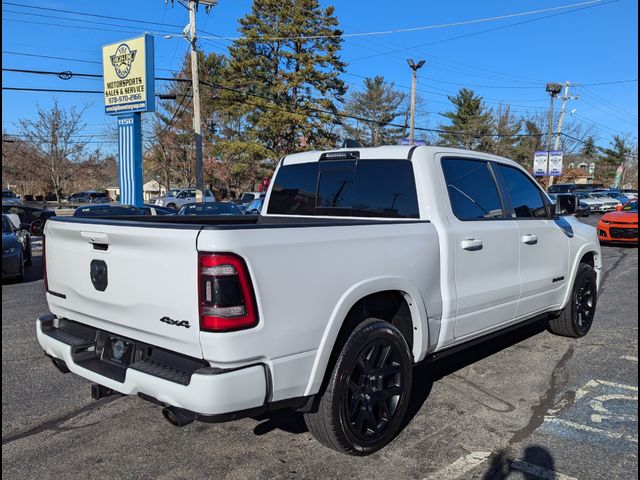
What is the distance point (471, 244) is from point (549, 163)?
4827 centimetres

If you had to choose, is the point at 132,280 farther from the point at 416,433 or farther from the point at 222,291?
the point at 416,433

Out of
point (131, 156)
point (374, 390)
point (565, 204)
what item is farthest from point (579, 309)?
point (131, 156)

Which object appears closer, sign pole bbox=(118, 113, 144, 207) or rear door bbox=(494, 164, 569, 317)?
rear door bbox=(494, 164, 569, 317)

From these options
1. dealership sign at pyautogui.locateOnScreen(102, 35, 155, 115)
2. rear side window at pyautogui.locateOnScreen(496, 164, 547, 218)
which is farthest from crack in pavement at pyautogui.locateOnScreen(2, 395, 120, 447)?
dealership sign at pyautogui.locateOnScreen(102, 35, 155, 115)

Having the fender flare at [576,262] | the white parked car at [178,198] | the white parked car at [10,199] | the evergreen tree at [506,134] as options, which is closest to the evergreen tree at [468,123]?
the evergreen tree at [506,134]

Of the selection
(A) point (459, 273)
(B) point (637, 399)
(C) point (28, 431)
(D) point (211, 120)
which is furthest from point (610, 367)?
(D) point (211, 120)

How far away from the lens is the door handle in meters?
3.74

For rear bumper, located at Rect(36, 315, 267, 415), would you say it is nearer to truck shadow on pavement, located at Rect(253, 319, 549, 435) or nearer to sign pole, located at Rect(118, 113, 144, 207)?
truck shadow on pavement, located at Rect(253, 319, 549, 435)

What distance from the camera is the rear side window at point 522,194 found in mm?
4645

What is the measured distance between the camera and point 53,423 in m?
3.71

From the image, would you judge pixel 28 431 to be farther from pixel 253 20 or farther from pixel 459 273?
pixel 253 20

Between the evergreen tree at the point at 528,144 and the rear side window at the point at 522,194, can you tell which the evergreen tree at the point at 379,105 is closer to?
the evergreen tree at the point at 528,144

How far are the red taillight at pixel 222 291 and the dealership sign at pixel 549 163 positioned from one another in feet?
162

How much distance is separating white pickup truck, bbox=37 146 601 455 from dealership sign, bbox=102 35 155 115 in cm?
1830
